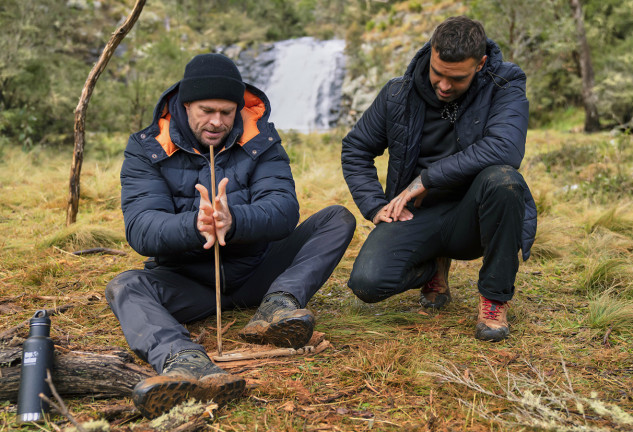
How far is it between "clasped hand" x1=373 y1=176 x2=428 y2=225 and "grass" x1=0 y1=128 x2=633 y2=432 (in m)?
0.51

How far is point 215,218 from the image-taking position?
227 cm

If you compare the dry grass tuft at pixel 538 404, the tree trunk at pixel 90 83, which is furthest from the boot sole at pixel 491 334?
the tree trunk at pixel 90 83

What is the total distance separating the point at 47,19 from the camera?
1314cm

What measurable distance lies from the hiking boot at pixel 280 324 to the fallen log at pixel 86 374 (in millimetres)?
506

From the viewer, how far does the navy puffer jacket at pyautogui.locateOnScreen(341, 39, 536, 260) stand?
8.88ft

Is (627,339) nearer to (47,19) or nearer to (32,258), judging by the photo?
(32,258)

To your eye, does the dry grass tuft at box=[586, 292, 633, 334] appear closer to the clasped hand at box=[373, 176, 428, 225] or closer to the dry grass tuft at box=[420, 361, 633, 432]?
the dry grass tuft at box=[420, 361, 633, 432]

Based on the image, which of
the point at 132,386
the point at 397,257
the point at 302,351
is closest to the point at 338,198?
the point at 397,257

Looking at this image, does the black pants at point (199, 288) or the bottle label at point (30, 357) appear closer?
the bottle label at point (30, 357)

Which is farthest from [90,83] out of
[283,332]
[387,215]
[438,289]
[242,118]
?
[438,289]

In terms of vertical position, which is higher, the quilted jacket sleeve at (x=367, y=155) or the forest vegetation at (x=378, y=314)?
the quilted jacket sleeve at (x=367, y=155)

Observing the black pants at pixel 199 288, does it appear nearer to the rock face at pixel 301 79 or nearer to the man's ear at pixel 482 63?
the man's ear at pixel 482 63

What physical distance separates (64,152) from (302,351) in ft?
28.4

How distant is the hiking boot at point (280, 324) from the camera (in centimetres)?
228
